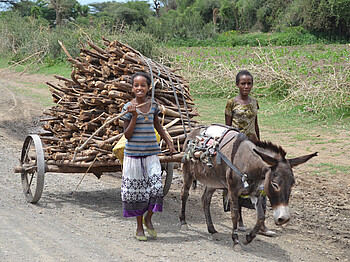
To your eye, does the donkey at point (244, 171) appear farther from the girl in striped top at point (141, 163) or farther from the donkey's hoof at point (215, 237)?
the girl in striped top at point (141, 163)

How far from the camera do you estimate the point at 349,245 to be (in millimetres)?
5273

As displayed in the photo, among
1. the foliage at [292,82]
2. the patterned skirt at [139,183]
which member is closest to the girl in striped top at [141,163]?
the patterned skirt at [139,183]

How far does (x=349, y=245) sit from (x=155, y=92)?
323 cm

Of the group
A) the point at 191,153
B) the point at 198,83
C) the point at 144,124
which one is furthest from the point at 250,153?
the point at 198,83

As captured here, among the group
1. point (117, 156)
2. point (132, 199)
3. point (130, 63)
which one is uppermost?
point (130, 63)

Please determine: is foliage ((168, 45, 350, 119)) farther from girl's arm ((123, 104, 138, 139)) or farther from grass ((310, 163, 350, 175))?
girl's arm ((123, 104, 138, 139))

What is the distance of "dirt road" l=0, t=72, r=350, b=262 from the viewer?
13.8 ft

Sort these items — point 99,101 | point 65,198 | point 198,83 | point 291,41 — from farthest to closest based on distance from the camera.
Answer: point 291,41
point 198,83
point 65,198
point 99,101

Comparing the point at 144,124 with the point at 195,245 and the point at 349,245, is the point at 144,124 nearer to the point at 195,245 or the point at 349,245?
the point at 195,245

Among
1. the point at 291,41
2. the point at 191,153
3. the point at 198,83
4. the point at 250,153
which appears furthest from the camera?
the point at 291,41

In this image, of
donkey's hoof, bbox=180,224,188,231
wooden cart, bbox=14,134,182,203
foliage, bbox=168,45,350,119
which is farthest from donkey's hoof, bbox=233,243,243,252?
foliage, bbox=168,45,350,119

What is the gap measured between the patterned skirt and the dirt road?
1.29ft

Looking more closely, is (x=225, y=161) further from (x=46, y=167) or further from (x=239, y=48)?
(x=239, y=48)

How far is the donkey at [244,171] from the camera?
3.95 metres
